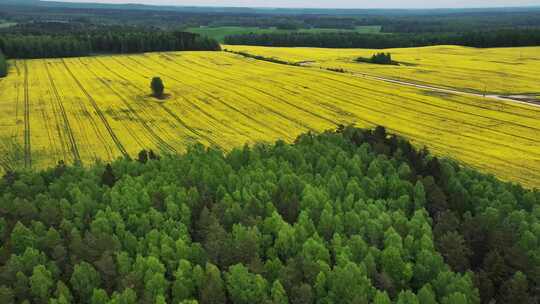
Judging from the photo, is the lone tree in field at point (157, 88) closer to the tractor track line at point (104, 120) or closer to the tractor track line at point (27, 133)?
the tractor track line at point (104, 120)

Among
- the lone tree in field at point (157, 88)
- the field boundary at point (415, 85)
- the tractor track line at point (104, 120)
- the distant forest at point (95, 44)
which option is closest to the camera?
A: the tractor track line at point (104, 120)

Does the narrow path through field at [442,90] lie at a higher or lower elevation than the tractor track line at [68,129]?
higher

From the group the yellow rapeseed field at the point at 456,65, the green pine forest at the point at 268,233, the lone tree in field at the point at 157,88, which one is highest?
the yellow rapeseed field at the point at 456,65

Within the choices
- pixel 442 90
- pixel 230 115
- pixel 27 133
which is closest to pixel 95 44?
pixel 230 115

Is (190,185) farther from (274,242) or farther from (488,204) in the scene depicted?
(488,204)

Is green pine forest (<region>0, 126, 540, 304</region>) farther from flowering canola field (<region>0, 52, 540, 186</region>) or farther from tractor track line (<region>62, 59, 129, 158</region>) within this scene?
flowering canola field (<region>0, 52, 540, 186</region>)

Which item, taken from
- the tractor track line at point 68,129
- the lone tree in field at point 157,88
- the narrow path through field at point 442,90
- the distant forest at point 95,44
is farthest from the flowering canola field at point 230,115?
the distant forest at point 95,44

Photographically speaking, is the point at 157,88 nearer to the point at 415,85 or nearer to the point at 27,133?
the point at 27,133

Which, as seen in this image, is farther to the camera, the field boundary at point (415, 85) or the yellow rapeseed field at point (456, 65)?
the yellow rapeseed field at point (456, 65)
